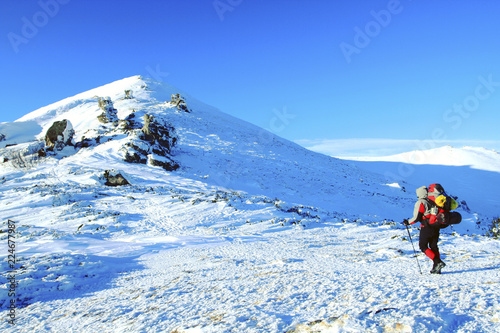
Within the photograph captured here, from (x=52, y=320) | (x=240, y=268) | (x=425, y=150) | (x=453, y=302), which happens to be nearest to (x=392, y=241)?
(x=240, y=268)

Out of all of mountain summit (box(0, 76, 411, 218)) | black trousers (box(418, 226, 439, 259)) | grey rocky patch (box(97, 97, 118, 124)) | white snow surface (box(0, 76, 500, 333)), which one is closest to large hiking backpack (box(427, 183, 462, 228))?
black trousers (box(418, 226, 439, 259))

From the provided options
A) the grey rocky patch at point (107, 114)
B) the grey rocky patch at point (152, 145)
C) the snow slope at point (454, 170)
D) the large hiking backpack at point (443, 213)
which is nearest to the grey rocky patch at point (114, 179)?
the grey rocky patch at point (152, 145)

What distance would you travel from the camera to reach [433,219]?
5.02 m

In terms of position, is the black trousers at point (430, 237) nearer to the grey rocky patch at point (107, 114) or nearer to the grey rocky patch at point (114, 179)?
the grey rocky patch at point (114, 179)

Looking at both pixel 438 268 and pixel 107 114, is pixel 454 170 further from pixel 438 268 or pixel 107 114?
pixel 107 114

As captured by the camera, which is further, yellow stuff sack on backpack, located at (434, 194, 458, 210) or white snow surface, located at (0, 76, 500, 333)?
yellow stuff sack on backpack, located at (434, 194, 458, 210)

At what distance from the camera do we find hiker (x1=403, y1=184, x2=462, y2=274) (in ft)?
16.2

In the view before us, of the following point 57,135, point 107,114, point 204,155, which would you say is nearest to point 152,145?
point 204,155

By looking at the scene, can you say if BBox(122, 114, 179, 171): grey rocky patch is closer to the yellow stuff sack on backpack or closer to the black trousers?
the black trousers

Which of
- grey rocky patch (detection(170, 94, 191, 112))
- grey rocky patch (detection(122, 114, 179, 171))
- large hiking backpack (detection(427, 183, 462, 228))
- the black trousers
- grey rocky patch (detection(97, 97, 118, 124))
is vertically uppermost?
grey rocky patch (detection(170, 94, 191, 112))

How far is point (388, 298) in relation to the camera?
3.57 meters

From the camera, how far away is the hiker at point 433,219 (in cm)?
495

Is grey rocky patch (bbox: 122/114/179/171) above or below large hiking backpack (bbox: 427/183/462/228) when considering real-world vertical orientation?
above

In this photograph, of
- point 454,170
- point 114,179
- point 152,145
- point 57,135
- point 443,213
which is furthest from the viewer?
point 454,170
